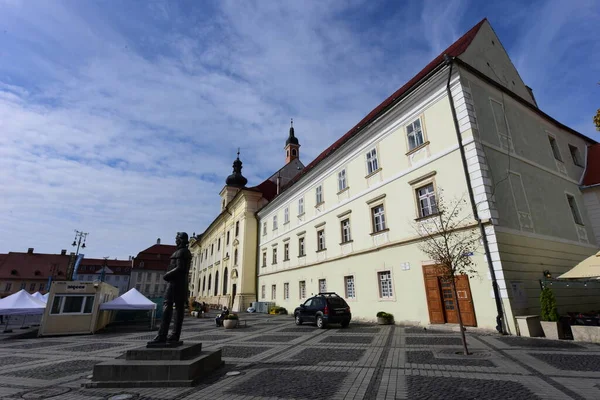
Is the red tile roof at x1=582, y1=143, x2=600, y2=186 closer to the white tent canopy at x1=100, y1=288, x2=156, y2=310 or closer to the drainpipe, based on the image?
the drainpipe

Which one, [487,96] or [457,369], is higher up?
[487,96]

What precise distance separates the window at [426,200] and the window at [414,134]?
2145 millimetres

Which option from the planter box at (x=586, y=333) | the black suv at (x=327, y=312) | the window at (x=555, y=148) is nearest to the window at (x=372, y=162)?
the black suv at (x=327, y=312)

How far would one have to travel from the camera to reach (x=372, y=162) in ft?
56.3

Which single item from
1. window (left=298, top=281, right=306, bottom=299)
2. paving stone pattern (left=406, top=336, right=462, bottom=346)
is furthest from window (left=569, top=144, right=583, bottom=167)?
window (left=298, top=281, right=306, bottom=299)

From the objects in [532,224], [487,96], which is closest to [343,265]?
[532,224]

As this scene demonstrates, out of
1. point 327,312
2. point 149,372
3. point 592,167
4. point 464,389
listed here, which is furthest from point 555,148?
point 149,372

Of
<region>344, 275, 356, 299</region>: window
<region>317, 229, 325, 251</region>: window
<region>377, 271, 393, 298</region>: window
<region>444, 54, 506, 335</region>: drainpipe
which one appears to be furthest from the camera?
<region>317, 229, 325, 251</region>: window

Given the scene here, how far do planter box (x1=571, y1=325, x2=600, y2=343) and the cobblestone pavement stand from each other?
0.62 meters

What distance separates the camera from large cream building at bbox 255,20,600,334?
37.0 feet

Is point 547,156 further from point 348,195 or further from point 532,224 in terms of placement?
point 348,195

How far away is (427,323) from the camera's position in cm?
1259

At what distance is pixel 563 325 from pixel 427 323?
4453 mm

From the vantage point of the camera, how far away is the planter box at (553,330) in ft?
30.0
